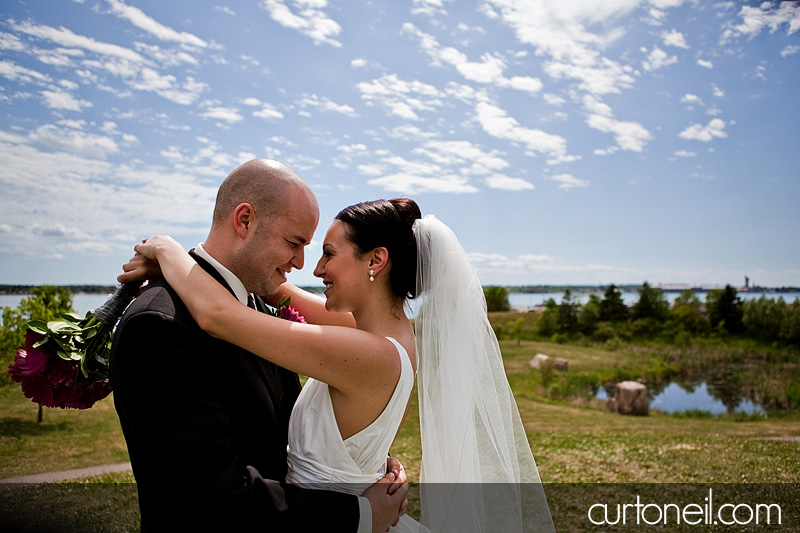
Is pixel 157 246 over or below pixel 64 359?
over

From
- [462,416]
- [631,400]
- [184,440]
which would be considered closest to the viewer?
[184,440]

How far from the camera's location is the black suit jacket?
2188mm

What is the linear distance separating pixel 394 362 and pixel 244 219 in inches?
39.4

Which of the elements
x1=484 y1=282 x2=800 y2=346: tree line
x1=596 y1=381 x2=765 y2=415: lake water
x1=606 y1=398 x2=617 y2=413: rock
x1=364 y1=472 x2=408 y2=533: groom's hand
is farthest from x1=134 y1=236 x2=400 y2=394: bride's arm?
x1=484 y1=282 x2=800 y2=346: tree line

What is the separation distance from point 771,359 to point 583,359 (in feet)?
37.8

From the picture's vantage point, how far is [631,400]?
1998 cm

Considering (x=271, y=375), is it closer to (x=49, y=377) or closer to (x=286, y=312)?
(x=286, y=312)

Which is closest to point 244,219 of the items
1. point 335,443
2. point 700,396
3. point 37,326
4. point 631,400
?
point 335,443

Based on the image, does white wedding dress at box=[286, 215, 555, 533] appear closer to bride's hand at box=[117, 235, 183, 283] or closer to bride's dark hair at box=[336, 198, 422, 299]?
bride's dark hair at box=[336, 198, 422, 299]

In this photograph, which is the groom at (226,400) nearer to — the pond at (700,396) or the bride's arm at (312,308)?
the bride's arm at (312,308)

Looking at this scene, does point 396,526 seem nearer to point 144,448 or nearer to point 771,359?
point 144,448

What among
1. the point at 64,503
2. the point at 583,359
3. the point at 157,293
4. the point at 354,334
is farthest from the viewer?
the point at 583,359

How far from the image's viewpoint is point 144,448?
2256 millimetres

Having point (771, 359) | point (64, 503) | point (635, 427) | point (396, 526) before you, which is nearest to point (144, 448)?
point (396, 526)
